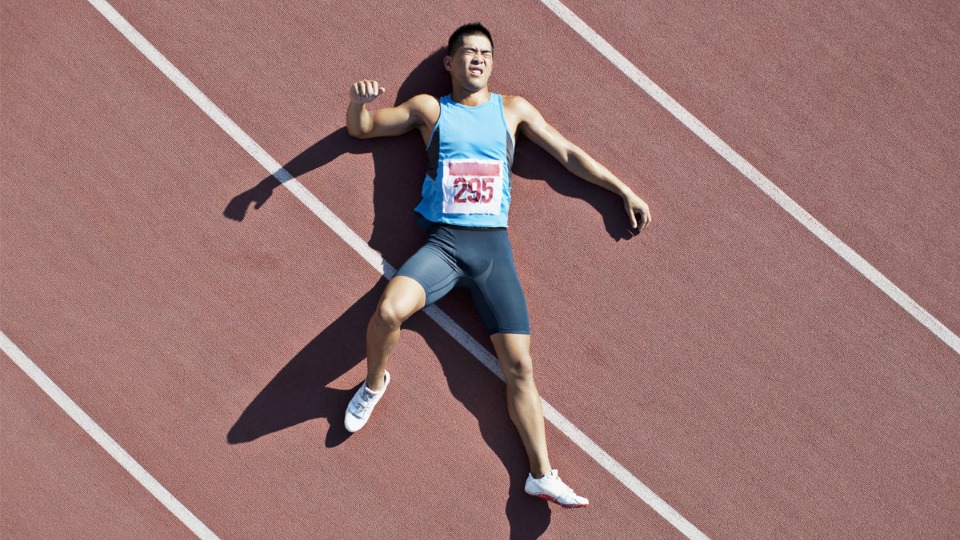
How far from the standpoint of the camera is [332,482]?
4625 mm

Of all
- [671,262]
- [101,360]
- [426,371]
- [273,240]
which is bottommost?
[101,360]

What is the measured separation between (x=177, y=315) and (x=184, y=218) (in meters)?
0.68

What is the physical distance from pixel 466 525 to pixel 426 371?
1098mm

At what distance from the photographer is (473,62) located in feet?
13.8

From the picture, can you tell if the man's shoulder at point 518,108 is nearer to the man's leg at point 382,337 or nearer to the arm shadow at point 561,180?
the arm shadow at point 561,180

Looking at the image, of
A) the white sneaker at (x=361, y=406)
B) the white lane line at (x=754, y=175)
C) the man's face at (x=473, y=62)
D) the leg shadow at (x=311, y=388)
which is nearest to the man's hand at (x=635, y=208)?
the white lane line at (x=754, y=175)

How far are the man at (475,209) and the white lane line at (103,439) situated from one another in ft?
4.95

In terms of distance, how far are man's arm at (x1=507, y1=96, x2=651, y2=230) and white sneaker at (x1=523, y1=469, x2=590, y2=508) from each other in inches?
71.6

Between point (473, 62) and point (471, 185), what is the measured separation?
2.54ft

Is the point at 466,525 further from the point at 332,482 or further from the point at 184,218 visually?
the point at 184,218

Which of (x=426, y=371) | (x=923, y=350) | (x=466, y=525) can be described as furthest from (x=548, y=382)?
(x=923, y=350)

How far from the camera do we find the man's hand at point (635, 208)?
4465 millimetres

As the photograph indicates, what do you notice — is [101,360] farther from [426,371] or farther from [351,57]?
[351,57]

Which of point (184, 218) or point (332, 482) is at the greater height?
point (184, 218)
